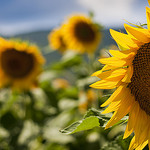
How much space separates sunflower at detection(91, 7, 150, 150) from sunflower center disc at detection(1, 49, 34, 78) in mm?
2427

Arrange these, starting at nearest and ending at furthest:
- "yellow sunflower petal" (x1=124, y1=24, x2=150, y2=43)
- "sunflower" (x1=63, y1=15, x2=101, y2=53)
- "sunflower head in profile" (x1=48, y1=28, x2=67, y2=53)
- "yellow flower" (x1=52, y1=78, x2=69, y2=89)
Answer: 1. "yellow sunflower petal" (x1=124, y1=24, x2=150, y2=43)
2. "sunflower" (x1=63, y1=15, x2=101, y2=53)
3. "sunflower head in profile" (x1=48, y1=28, x2=67, y2=53)
4. "yellow flower" (x1=52, y1=78, x2=69, y2=89)

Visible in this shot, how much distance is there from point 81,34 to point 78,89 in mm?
863

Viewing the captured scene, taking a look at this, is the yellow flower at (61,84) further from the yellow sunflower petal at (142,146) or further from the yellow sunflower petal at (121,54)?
the yellow sunflower petal at (121,54)

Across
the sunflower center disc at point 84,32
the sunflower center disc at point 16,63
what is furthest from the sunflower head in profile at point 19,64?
the sunflower center disc at point 84,32

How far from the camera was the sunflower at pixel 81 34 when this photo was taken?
4043mm

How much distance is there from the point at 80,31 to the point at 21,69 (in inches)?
41.1

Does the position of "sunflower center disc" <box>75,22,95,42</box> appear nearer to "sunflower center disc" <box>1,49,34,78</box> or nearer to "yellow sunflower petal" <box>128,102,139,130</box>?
"sunflower center disc" <box>1,49,34,78</box>

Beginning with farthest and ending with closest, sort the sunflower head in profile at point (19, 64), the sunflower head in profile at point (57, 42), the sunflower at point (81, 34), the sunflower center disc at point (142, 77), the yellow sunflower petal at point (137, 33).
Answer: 1. the sunflower head in profile at point (57, 42)
2. the sunflower at point (81, 34)
3. the sunflower head in profile at point (19, 64)
4. the sunflower center disc at point (142, 77)
5. the yellow sunflower petal at point (137, 33)

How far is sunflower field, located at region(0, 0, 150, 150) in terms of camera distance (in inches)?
46.8

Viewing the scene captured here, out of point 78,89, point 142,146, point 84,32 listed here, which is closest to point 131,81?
point 142,146

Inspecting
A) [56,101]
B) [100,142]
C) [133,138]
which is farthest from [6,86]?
[133,138]

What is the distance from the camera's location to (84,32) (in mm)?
4090

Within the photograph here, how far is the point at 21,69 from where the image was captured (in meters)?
3.73

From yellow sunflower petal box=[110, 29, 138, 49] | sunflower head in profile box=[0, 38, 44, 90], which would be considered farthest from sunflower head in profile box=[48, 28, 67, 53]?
yellow sunflower petal box=[110, 29, 138, 49]
